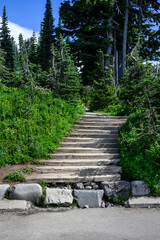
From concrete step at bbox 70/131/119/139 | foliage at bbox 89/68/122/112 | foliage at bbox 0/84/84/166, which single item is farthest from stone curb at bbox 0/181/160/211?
foliage at bbox 89/68/122/112

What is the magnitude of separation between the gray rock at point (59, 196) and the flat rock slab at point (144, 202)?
136cm

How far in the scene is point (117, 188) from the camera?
196 inches

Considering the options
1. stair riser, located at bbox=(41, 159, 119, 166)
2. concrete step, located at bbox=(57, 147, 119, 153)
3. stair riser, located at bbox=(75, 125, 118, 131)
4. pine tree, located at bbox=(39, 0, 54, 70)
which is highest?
pine tree, located at bbox=(39, 0, 54, 70)

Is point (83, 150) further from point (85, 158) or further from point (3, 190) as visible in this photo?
point (3, 190)

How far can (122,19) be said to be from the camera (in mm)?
20031

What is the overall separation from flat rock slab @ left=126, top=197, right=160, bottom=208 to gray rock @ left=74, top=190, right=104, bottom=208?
0.68 metres

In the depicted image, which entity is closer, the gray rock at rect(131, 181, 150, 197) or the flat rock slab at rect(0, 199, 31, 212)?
the flat rock slab at rect(0, 199, 31, 212)

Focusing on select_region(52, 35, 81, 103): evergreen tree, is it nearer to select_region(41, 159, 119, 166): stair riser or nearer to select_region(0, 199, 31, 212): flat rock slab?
select_region(41, 159, 119, 166): stair riser

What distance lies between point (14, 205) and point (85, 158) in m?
2.59

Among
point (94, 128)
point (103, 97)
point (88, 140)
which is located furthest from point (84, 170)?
point (103, 97)

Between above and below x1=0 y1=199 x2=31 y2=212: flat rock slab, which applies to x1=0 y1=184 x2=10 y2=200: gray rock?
above

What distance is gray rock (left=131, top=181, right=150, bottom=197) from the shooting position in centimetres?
493

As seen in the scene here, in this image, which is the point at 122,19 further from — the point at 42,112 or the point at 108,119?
the point at 42,112

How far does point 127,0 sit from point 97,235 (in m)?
19.5
